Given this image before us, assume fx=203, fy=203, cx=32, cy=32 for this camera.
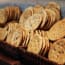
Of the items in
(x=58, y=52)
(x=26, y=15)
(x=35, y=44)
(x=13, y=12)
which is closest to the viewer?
(x=58, y=52)

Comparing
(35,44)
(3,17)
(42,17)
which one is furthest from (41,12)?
(3,17)

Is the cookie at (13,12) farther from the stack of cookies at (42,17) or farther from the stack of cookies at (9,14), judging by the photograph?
the stack of cookies at (42,17)

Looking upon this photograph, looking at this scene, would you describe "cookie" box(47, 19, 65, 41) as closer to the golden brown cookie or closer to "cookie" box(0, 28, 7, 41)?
"cookie" box(0, 28, 7, 41)

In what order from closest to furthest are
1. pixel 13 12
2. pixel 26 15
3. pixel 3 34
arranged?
pixel 3 34, pixel 26 15, pixel 13 12

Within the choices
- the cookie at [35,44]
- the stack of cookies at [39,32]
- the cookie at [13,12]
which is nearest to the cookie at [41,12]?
the stack of cookies at [39,32]

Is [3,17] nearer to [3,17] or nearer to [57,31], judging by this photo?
[3,17]

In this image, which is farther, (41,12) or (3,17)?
(3,17)

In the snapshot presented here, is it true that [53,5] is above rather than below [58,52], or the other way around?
above
